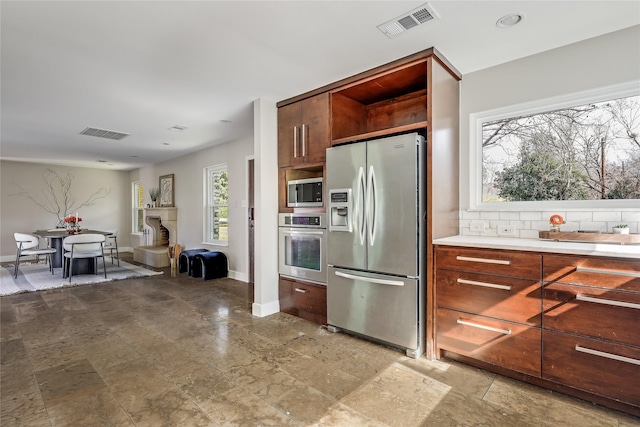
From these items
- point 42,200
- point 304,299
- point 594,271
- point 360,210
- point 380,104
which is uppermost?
point 380,104

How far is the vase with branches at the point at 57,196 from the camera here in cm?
804

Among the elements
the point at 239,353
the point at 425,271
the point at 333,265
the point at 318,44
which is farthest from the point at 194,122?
the point at 425,271

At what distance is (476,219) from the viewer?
9.48 feet

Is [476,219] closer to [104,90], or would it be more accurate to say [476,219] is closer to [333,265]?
[333,265]

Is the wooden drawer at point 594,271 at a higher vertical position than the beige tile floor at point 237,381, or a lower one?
higher

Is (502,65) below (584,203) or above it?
above

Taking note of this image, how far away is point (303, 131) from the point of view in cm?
339

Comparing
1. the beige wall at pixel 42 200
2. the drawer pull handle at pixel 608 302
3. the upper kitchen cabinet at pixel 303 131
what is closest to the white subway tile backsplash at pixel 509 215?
the drawer pull handle at pixel 608 302

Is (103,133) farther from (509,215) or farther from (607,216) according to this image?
(607,216)

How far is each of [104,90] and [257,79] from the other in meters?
1.64

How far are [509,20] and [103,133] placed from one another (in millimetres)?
5517

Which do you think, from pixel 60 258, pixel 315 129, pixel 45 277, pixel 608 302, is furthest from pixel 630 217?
pixel 60 258

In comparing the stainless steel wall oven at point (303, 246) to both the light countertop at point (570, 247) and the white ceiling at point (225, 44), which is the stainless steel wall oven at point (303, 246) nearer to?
the light countertop at point (570, 247)

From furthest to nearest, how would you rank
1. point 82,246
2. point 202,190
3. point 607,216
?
point 202,190
point 82,246
point 607,216
